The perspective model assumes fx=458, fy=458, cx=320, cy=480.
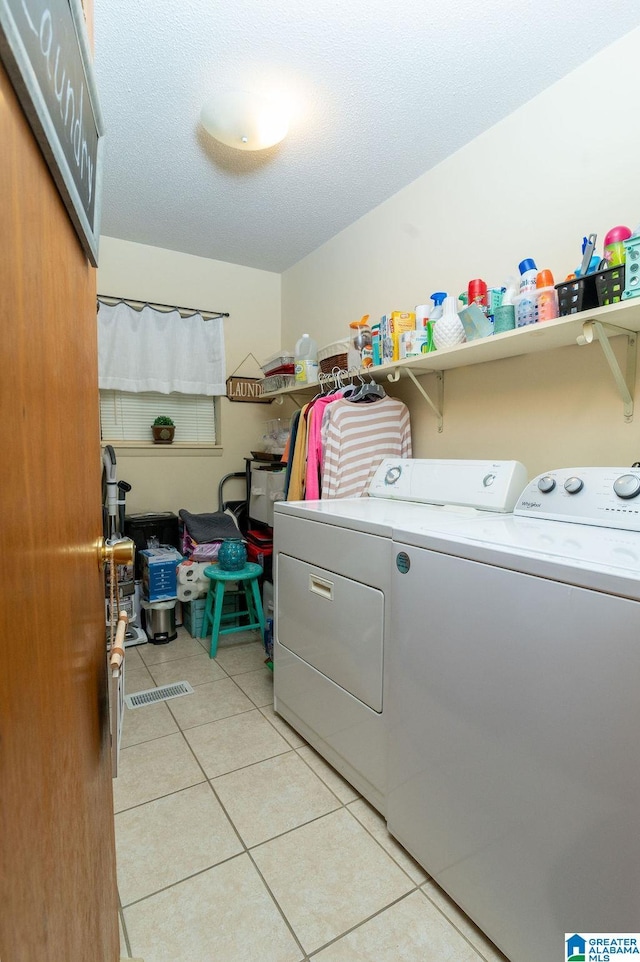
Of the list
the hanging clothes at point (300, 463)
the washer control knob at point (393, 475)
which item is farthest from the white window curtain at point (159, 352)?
the washer control knob at point (393, 475)

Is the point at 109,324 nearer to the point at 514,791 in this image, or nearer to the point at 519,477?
the point at 519,477

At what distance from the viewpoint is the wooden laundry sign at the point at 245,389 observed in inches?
143

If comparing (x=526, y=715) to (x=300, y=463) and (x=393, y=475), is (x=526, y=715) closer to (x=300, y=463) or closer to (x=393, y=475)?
(x=393, y=475)

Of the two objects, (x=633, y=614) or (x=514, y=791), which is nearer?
(x=633, y=614)

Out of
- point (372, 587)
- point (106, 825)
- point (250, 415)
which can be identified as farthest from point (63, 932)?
point (250, 415)

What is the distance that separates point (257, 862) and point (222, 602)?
163 cm

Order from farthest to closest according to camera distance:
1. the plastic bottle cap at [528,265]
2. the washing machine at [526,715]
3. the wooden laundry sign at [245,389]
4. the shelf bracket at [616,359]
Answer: the wooden laundry sign at [245,389] < the plastic bottle cap at [528,265] < the shelf bracket at [616,359] < the washing machine at [526,715]

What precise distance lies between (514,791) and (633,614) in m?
0.53

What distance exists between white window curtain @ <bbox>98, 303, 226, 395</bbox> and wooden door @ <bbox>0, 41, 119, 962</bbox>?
9.08 ft

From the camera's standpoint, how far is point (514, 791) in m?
1.06

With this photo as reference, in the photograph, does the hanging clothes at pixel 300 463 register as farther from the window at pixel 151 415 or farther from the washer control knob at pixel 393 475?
the window at pixel 151 415

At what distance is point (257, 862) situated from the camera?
140cm

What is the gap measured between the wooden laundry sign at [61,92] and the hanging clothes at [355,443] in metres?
1.81

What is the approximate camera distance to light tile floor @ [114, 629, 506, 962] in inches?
46.3
